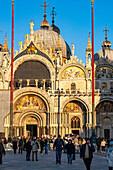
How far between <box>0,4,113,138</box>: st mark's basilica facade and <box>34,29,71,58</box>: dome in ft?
38.2

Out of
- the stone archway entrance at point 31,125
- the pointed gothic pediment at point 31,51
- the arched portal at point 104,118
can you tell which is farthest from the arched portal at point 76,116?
the pointed gothic pediment at point 31,51

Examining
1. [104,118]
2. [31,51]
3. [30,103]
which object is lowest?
[104,118]

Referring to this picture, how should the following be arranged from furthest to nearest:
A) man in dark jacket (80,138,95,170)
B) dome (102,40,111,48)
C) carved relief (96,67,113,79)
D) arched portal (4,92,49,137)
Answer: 1. dome (102,40,111,48)
2. carved relief (96,67,113,79)
3. arched portal (4,92,49,137)
4. man in dark jacket (80,138,95,170)

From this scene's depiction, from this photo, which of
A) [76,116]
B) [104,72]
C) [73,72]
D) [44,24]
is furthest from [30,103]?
[44,24]

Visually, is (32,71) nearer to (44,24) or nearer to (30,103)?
(30,103)

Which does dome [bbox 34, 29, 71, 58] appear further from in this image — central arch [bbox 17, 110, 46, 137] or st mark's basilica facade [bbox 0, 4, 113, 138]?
central arch [bbox 17, 110, 46, 137]

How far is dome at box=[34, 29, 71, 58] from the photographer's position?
81.1m

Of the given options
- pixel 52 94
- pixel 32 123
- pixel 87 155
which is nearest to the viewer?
pixel 87 155

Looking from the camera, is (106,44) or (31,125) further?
(106,44)

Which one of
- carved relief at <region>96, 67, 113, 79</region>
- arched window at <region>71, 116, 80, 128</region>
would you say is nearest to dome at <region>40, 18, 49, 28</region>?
carved relief at <region>96, 67, 113, 79</region>

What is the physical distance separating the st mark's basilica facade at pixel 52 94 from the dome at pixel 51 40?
459 inches

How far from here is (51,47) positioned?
8056cm

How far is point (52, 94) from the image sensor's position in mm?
65500

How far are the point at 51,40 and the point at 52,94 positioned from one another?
19.0m
